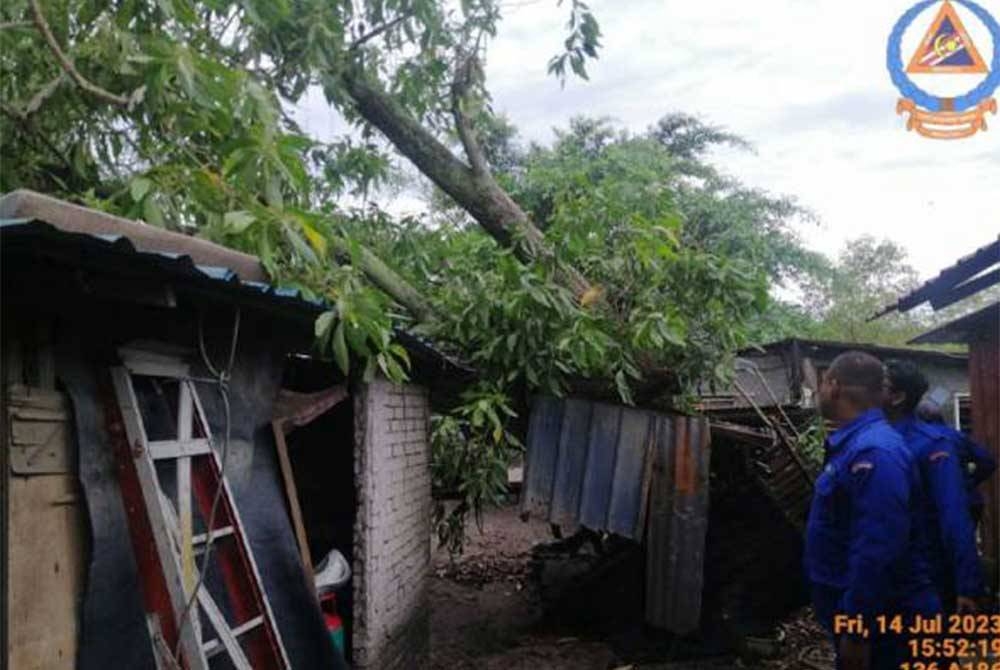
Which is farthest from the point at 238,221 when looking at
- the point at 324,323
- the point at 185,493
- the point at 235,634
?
the point at 235,634

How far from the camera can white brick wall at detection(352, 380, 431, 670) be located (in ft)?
15.0

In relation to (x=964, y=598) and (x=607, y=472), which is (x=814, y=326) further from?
(x=964, y=598)

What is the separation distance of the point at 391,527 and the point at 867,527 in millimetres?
3091

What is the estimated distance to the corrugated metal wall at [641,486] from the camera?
573cm

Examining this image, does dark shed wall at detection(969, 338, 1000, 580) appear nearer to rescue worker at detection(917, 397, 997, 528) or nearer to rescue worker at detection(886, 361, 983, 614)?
rescue worker at detection(917, 397, 997, 528)

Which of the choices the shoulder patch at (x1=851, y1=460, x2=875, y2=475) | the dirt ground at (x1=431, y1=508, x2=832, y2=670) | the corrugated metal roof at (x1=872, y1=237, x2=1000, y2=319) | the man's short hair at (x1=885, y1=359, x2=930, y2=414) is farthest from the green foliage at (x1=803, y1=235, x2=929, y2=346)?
the shoulder patch at (x1=851, y1=460, x2=875, y2=475)

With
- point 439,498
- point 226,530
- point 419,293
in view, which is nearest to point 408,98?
point 419,293

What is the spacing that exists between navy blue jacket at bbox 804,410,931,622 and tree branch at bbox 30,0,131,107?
11.5 ft

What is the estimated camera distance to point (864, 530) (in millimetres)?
2924

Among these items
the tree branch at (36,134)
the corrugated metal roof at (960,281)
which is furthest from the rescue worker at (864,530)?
the tree branch at (36,134)

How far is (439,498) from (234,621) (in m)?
3.93

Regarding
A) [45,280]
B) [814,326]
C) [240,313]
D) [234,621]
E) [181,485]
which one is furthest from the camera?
[814,326]

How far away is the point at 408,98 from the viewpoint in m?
7.12

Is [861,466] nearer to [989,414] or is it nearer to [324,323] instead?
[324,323]
